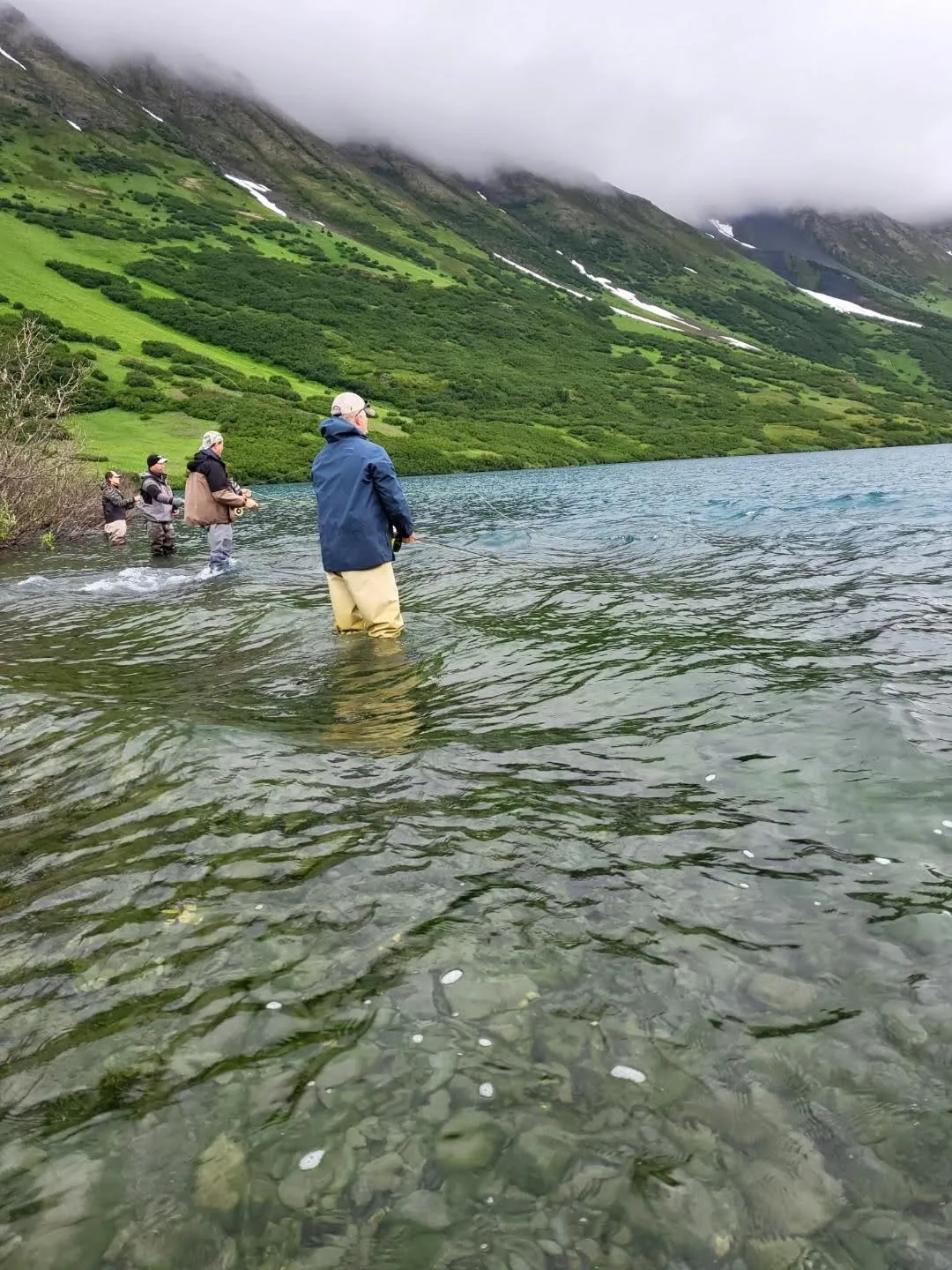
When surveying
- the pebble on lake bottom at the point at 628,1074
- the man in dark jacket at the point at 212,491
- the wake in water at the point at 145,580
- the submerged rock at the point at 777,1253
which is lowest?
the wake in water at the point at 145,580

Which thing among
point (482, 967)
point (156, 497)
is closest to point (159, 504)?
point (156, 497)

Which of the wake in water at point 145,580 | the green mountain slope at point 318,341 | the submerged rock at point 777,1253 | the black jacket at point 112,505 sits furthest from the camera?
the green mountain slope at point 318,341

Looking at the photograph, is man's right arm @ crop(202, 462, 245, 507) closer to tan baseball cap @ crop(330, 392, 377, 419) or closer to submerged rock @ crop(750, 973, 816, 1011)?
tan baseball cap @ crop(330, 392, 377, 419)

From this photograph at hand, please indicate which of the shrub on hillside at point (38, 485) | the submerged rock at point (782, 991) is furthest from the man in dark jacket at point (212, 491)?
the submerged rock at point (782, 991)

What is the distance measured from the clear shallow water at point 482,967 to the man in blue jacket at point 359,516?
2.08 meters

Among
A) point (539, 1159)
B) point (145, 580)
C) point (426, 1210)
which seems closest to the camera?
point (426, 1210)

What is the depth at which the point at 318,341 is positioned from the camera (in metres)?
103

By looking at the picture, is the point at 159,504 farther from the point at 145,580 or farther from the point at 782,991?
the point at 782,991

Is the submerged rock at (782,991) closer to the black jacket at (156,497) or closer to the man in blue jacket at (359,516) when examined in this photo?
the man in blue jacket at (359,516)

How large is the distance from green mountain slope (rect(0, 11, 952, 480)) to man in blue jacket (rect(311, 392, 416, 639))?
4265 cm

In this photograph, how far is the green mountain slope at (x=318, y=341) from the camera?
71562 mm

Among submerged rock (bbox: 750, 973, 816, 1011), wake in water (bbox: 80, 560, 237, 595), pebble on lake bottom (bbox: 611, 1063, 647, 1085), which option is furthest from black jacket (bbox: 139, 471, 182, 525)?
pebble on lake bottom (bbox: 611, 1063, 647, 1085)

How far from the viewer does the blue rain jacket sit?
1087 centimetres

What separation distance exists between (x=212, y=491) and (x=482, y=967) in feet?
53.8
